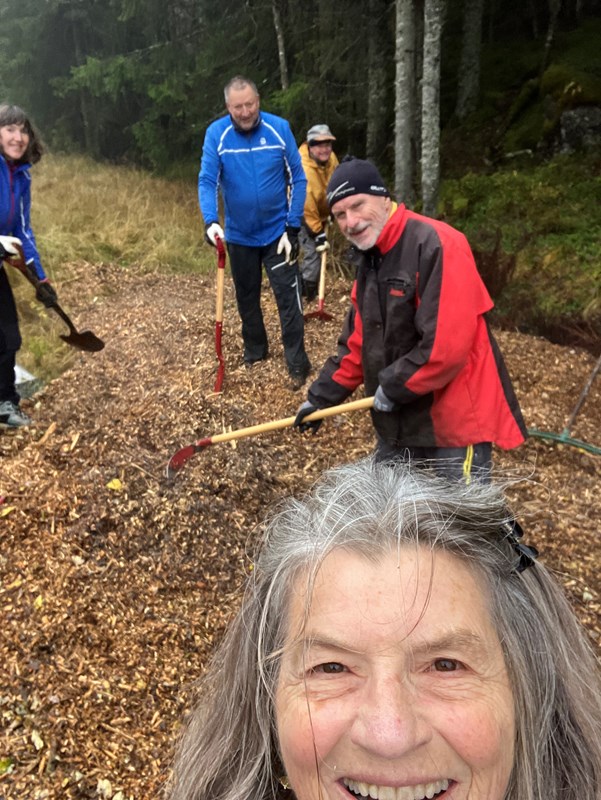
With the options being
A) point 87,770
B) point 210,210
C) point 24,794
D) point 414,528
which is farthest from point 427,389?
point 210,210

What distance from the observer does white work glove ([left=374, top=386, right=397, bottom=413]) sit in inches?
107

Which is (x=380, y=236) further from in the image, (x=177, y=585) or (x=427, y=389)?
(x=177, y=585)

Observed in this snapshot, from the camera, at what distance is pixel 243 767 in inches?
45.8

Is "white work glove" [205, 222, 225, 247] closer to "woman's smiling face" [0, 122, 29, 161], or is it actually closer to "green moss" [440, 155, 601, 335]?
"woman's smiling face" [0, 122, 29, 161]

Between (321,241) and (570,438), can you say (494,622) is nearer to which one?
(570,438)

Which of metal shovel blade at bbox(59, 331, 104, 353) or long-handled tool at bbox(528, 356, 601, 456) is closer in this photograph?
long-handled tool at bbox(528, 356, 601, 456)

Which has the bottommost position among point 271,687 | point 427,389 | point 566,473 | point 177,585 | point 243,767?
point 566,473

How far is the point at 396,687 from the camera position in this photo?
93 centimetres

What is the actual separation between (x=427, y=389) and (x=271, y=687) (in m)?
1.65

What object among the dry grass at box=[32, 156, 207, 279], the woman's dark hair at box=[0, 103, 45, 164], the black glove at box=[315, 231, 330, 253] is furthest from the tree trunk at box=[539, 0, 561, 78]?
the woman's dark hair at box=[0, 103, 45, 164]

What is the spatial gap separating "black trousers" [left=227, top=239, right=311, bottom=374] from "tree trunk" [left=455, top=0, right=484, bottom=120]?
9.72 m

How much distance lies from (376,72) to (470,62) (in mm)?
3563

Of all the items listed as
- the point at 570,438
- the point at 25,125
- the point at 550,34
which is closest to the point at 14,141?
the point at 25,125

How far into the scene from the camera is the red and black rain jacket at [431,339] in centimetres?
245
